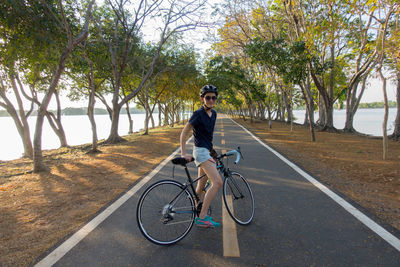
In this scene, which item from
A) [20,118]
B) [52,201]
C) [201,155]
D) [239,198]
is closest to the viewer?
[201,155]

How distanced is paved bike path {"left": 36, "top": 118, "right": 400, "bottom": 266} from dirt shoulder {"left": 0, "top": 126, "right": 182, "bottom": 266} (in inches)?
22.5

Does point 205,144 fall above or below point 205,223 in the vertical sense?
above

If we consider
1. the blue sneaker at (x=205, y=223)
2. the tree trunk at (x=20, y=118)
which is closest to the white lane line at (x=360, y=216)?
the blue sneaker at (x=205, y=223)

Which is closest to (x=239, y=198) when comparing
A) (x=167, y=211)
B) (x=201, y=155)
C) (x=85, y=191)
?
(x=201, y=155)

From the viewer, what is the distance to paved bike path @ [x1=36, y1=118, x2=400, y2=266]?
2.46 metres

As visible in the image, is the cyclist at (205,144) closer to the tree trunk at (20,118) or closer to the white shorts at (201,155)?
the white shorts at (201,155)

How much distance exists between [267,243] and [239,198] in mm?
878

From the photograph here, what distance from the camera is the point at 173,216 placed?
9.70ft

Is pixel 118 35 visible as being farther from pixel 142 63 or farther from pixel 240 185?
pixel 240 185

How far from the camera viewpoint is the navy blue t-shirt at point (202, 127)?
9.68 ft

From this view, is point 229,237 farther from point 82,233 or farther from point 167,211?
point 82,233

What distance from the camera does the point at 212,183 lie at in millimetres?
3035

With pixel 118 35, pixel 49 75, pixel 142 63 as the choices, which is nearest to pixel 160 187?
pixel 118 35

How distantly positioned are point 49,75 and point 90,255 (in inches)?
669
